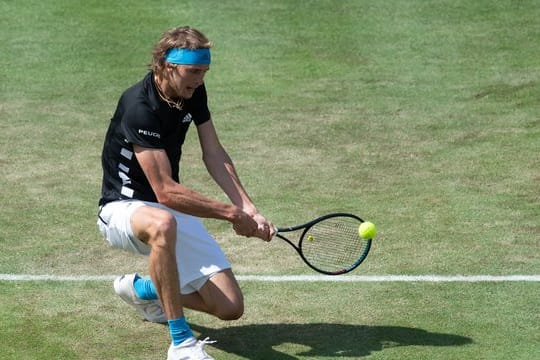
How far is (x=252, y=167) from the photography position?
12.3 meters

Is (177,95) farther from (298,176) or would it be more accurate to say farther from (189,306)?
(298,176)

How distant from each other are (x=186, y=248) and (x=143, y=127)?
944mm

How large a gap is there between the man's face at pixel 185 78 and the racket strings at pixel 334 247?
1503mm

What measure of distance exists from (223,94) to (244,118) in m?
0.87

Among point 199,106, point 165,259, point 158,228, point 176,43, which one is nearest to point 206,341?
point 165,259

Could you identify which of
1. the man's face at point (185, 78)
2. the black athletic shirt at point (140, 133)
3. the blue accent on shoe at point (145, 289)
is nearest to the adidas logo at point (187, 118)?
the black athletic shirt at point (140, 133)

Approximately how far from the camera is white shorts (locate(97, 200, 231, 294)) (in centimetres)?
831

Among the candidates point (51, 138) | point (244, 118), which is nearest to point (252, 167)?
point (244, 118)

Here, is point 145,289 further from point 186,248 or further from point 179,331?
point 179,331

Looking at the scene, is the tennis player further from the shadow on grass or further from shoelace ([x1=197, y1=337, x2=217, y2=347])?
the shadow on grass

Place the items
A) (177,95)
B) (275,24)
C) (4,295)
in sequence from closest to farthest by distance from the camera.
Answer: (177,95), (4,295), (275,24)

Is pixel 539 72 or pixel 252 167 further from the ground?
pixel 539 72

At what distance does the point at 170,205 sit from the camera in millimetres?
8117

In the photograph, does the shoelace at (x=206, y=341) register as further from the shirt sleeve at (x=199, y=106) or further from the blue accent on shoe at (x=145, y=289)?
the shirt sleeve at (x=199, y=106)
